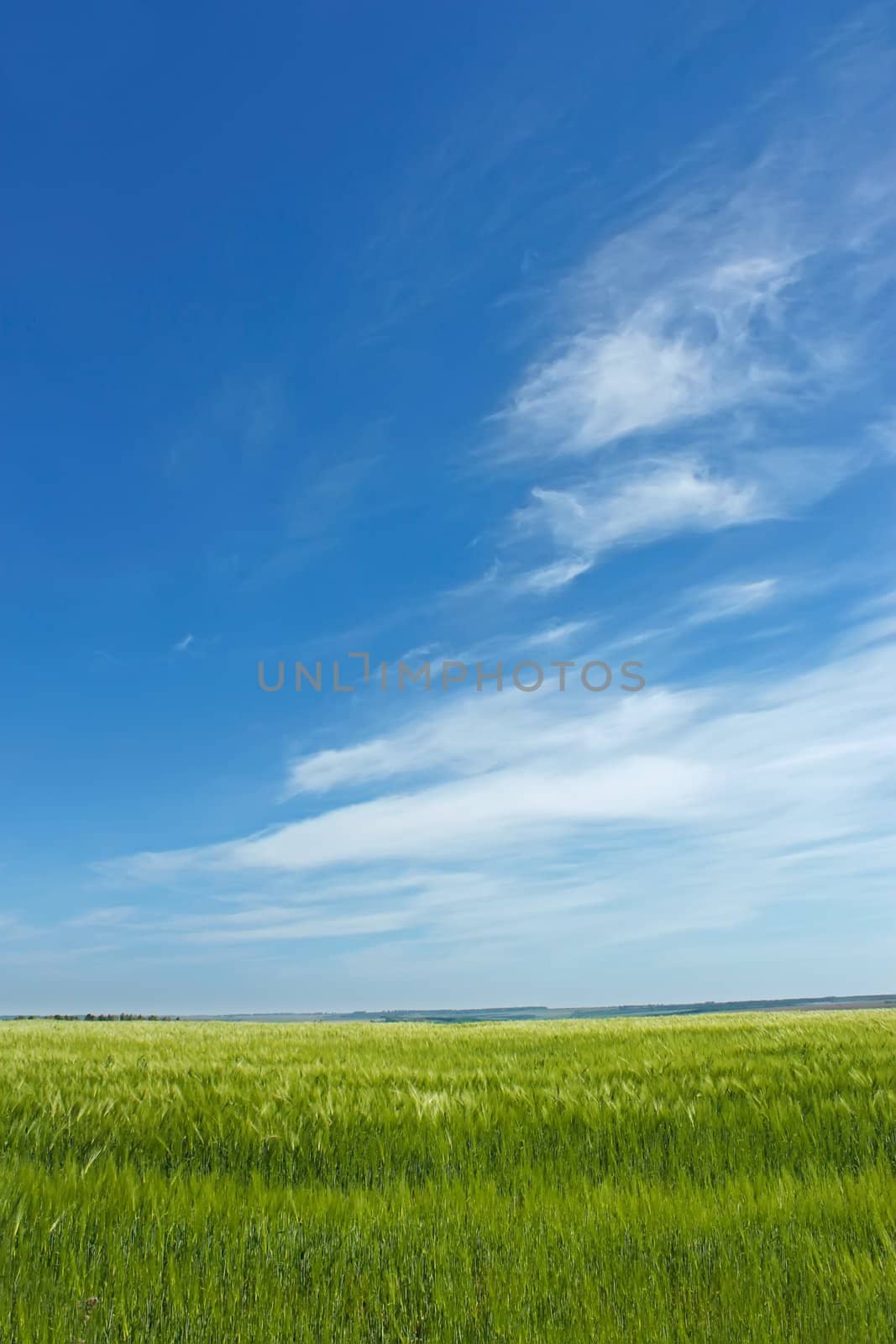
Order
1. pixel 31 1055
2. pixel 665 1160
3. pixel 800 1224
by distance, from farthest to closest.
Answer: pixel 31 1055
pixel 665 1160
pixel 800 1224

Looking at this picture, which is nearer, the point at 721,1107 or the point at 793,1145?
the point at 793,1145

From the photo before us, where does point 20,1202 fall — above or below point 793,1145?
above

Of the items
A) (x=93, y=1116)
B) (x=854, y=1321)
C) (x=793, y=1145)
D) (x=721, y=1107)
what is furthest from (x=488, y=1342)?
(x=93, y=1116)

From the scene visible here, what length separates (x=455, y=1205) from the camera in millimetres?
3484

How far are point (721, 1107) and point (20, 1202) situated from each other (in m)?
4.18

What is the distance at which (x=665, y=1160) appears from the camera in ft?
14.5

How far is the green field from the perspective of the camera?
253 centimetres

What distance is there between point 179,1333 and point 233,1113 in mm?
2764

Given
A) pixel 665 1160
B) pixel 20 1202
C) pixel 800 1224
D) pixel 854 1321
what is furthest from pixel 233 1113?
pixel 854 1321

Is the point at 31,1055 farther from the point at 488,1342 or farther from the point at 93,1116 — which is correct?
the point at 488,1342

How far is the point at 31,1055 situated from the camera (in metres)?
10.1

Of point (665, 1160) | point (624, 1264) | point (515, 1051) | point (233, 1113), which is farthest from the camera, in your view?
point (515, 1051)

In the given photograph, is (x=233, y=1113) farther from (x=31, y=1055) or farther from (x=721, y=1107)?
(x=31, y=1055)

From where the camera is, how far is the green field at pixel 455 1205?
253 cm
